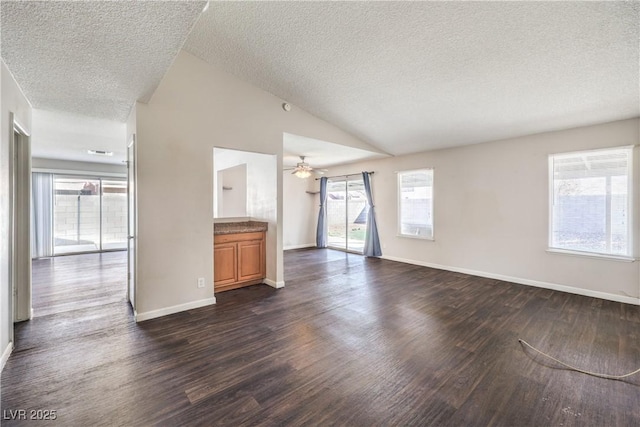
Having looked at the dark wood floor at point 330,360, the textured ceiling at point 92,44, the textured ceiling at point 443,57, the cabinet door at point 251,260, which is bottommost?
the dark wood floor at point 330,360

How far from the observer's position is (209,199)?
11.9ft

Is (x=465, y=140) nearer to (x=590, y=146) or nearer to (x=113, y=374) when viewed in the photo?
(x=590, y=146)

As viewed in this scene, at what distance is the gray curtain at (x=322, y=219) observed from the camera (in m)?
8.30

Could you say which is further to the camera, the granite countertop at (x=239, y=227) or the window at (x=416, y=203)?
the window at (x=416, y=203)

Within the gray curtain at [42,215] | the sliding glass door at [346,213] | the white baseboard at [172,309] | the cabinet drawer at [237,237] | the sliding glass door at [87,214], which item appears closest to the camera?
the white baseboard at [172,309]

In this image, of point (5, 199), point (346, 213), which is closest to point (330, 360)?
point (5, 199)

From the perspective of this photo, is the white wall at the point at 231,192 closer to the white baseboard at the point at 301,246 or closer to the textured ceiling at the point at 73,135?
the textured ceiling at the point at 73,135

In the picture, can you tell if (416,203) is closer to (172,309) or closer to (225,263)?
(225,263)

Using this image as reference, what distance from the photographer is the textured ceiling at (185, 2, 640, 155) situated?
2.45 m

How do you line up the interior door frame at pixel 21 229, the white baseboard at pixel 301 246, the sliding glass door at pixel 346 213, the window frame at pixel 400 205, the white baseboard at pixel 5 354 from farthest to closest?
1. the white baseboard at pixel 301 246
2. the sliding glass door at pixel 346 213
3. the window frame at pixel 400 205
4. the interior door frame at pixel 21 229
5. the white baseboard at pixel 5 354

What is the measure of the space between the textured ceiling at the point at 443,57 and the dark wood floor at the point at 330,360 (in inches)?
105

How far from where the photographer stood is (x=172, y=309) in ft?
10.9

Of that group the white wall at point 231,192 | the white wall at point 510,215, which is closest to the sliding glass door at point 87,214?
the white wall at point 231,192

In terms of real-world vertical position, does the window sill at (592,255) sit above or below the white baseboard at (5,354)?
above
